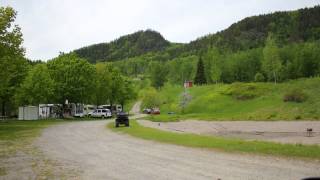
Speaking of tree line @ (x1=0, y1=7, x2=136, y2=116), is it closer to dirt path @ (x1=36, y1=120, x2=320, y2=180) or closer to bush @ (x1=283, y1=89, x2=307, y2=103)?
bush @ (x1=283, y1=89, x2=307, y2=103)

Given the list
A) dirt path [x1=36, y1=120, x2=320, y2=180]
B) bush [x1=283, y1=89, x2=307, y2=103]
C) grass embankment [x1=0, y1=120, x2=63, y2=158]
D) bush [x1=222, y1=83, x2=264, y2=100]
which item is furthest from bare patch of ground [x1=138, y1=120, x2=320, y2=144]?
bush [x1=222, y1=83, x2=264, y2=100]

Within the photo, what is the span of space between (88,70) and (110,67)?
20794mm

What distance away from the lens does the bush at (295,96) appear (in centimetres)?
9322

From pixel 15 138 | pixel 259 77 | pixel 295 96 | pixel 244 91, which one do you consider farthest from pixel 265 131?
pixel 259 77

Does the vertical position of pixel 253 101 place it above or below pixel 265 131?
above

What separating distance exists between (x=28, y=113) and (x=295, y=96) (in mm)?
54269

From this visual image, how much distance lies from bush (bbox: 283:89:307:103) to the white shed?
51832 millimetres

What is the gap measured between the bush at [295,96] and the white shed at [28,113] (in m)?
51.8

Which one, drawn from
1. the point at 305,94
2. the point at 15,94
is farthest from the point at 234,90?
the point at 15,94

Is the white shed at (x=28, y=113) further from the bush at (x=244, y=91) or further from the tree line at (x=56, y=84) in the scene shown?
the bush at (x=244, y=91)

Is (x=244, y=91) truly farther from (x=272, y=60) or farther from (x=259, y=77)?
(x=259, y=77)

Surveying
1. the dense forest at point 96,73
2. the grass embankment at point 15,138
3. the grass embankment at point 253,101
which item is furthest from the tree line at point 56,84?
the grass embankment at point 15,138

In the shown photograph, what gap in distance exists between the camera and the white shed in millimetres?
76188

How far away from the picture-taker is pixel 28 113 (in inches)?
3009
